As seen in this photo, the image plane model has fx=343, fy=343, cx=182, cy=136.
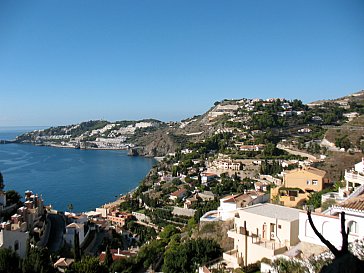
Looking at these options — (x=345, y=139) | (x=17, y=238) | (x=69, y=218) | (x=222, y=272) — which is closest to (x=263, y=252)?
(x=222, y=272)

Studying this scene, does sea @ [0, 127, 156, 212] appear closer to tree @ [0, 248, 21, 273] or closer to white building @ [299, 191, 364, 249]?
tree @ [0, 248, 21, 273]

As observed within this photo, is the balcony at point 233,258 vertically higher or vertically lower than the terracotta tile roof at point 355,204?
lower

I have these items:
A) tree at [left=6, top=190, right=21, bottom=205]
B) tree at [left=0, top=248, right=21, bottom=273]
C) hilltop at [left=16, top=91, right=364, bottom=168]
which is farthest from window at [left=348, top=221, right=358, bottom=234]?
hilltop at [left=16, top=91, right=364, bottom=168]

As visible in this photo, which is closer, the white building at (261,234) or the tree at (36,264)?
the white building at (261,234)

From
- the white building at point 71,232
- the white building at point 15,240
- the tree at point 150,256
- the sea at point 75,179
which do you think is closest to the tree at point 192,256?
the tree at point 150,256

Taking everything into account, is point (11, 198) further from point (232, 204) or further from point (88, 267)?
point (232, 204)

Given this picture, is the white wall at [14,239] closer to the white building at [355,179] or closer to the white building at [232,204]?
the white building at [232,204]
